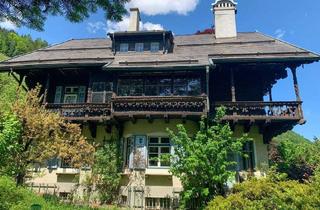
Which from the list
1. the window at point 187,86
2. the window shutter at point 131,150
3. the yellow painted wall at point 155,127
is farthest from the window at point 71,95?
the window at point 187,86

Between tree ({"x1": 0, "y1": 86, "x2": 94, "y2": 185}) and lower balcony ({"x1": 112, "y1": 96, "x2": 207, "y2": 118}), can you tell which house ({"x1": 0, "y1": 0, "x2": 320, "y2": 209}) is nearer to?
lower balcony ({"x1": 112, "y1": 96, "x2": 207, "y2": 118})

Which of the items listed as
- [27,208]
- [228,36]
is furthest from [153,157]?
[228,36]

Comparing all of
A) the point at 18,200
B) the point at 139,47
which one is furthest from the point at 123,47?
Answer: the point at 18,200

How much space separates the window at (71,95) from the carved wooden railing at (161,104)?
4.14 m

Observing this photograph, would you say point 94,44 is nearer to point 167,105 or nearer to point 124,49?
point 124,49

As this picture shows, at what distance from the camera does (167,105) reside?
739 inches

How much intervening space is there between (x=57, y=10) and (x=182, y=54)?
1673 cm

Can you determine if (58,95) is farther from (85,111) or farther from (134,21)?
(134,21)

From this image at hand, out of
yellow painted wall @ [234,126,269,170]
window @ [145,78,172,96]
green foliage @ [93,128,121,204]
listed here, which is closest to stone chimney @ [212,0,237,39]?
window @ [145,78,172,96]

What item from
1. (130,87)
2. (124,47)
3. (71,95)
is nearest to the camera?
(130,87)

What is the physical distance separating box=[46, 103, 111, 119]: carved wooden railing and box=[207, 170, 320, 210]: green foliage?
9048mm

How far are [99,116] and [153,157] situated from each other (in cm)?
386

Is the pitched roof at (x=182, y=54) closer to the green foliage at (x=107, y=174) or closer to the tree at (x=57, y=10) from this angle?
the green foliage at (x=107, y=174)

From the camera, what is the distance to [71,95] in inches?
877
